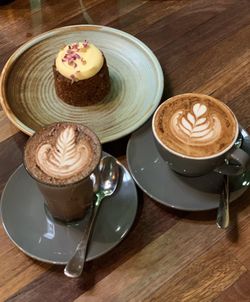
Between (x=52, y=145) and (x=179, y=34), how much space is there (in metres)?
0.54

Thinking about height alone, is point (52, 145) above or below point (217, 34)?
above

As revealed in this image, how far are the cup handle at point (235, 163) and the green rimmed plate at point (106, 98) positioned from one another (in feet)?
0.63

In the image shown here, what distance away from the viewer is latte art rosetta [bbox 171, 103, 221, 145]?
799 millimetres

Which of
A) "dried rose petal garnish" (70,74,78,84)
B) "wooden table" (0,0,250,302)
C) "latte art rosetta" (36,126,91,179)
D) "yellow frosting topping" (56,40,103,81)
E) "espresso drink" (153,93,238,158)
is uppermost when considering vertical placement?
"latte art rosetta" (36,126,91,179)

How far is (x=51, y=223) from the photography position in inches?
31.3

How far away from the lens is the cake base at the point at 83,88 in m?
0.96

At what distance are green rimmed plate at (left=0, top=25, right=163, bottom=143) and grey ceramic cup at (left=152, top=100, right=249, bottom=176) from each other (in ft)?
0.43

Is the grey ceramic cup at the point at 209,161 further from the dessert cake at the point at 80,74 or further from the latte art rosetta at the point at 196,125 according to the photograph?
the dessert cake at the point at 80,74

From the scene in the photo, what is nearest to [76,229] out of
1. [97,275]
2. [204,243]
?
[97,275]

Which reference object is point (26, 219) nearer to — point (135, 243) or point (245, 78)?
point (135, 243)

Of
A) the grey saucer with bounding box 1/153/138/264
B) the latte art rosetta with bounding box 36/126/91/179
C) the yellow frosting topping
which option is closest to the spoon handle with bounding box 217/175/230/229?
the grey saucer with bounding box 1/153/138/264

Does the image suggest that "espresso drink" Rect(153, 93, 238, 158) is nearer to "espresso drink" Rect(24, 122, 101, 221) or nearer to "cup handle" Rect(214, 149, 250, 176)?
"cup handle" Rect(214, 149, 250, 176)

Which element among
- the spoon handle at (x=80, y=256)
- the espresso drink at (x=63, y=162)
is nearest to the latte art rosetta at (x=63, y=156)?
the espresso drink at (x=63, y=162)

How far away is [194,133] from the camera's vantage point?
2.64ft
